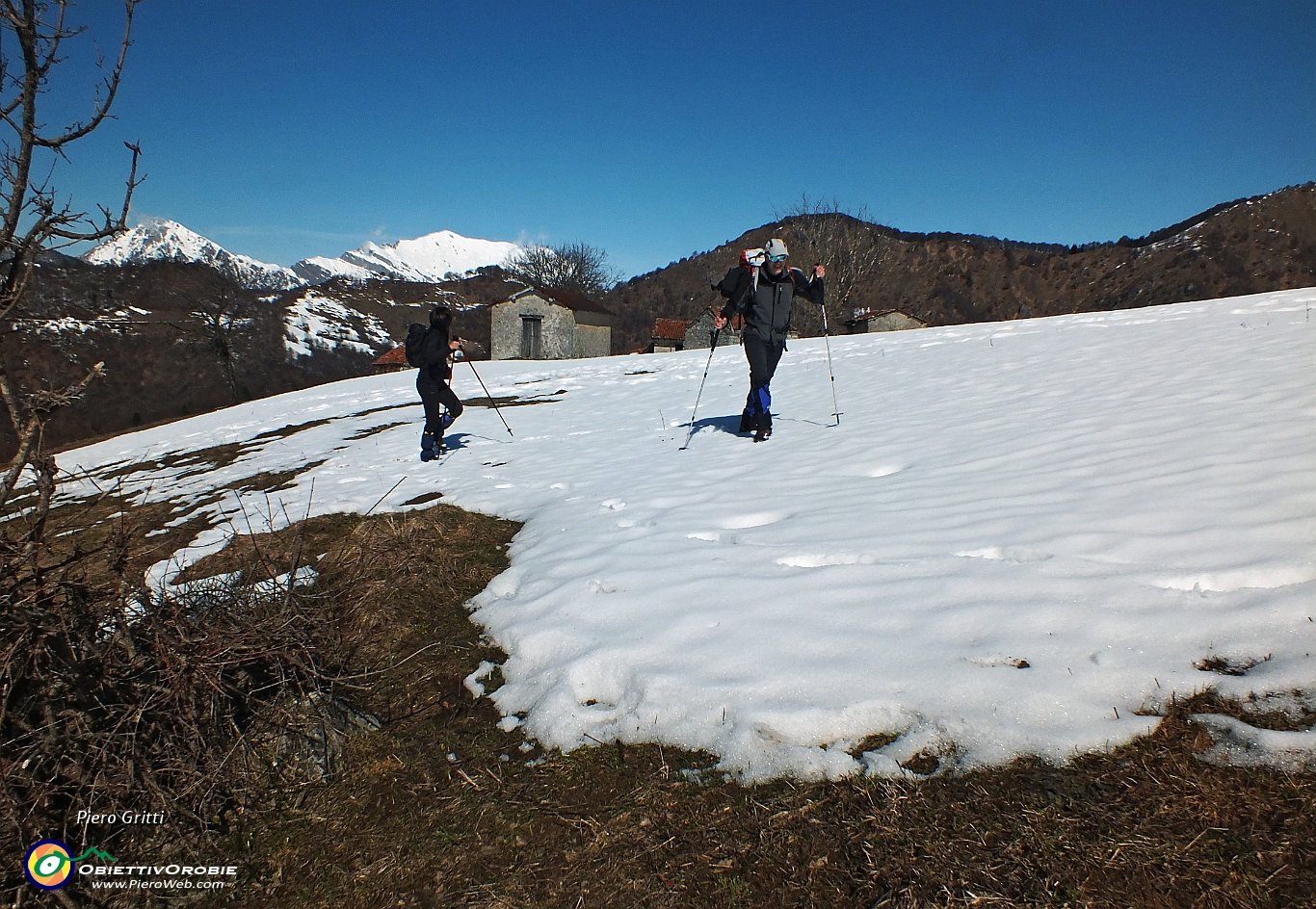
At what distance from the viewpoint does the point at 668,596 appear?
3863 millimetres

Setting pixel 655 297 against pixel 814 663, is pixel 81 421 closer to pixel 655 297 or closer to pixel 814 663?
pixel 814 663

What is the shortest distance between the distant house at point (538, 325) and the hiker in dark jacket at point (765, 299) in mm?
33862

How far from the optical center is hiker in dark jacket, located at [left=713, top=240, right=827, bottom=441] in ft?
25.5

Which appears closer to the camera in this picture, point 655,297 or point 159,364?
point 159,364

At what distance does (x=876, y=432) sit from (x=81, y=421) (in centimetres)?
6069

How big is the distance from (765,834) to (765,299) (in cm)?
654

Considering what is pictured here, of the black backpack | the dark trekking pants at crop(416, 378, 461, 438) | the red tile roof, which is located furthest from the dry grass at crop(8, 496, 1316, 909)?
the red tile roof

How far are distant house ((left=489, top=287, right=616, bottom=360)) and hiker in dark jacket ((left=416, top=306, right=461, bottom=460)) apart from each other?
3185 cm

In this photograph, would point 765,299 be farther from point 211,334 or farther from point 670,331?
point 670,331

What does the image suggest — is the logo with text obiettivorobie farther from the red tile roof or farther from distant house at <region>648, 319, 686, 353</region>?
the red tile roof

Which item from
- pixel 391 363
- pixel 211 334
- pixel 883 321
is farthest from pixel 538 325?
pixel 883 321

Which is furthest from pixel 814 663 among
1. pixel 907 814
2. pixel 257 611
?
pixel 257 611

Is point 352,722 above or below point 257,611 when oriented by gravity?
below

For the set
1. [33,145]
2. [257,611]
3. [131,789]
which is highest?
[33,145]
